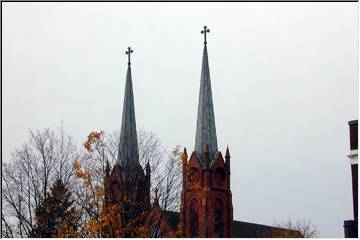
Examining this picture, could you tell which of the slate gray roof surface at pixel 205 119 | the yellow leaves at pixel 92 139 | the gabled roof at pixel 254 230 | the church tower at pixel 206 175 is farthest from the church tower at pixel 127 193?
the gabled roof at pixel 254 230

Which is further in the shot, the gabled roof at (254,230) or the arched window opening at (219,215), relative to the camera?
the gabled roof at (254,230)

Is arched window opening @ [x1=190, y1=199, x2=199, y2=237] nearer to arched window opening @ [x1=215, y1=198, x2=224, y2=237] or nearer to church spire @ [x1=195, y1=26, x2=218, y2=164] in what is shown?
arched window opening @ [x1=215, y1=198, x2=224, y2=237]

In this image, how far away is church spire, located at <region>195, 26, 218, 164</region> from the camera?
53.2 metres

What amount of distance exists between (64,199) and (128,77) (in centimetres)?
2168

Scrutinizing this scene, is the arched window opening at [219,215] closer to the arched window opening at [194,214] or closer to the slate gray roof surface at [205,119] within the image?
the arched window opening at [194,214]

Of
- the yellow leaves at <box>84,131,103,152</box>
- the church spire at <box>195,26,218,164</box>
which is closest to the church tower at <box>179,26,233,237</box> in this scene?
the church spire at <box>195,26,218,164</box>

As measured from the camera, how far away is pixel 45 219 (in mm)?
27391

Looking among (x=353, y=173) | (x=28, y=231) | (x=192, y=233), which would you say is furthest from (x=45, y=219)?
(x=192, y=233)

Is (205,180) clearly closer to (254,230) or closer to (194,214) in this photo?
(194,214)

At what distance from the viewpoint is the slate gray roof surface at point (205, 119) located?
53.2 meters

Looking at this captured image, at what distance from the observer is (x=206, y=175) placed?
53688mm

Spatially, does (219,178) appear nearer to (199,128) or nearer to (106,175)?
(199,128)

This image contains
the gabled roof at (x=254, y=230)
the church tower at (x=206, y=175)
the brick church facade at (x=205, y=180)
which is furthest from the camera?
the gabled roof at (x=254, y=230)

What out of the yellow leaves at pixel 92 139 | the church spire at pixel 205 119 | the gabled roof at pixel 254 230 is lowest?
the gabled roof at pixel 254 230
